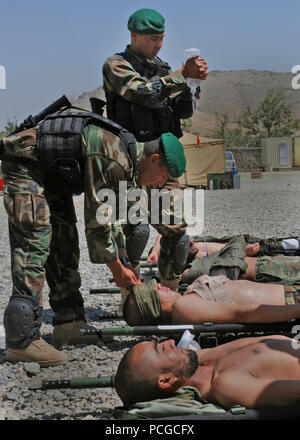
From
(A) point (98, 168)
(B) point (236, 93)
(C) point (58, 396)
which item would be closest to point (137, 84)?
(A) point (98, 168)

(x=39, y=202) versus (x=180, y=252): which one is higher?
Result: (x=39, y=202)

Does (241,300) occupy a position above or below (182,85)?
below

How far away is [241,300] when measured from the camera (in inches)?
157

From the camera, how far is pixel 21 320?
373cm

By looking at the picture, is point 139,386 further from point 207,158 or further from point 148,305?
point 207,158

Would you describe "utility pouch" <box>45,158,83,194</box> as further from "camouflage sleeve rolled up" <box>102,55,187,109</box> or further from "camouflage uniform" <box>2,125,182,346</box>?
"camouflage sleeve rolled up" <box>102,55,187,109</box>

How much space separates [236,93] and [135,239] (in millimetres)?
113065

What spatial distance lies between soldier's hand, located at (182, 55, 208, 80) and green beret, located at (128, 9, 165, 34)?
14.4 inches

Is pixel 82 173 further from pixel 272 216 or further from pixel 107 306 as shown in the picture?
pixel 272 216

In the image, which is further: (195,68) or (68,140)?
(195,68)

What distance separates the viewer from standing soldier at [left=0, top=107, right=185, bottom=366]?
3.54 meters

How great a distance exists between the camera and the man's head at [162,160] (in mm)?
3549

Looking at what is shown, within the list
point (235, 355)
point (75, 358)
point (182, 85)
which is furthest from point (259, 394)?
point (182, 85)

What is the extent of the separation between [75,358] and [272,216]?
772cm
